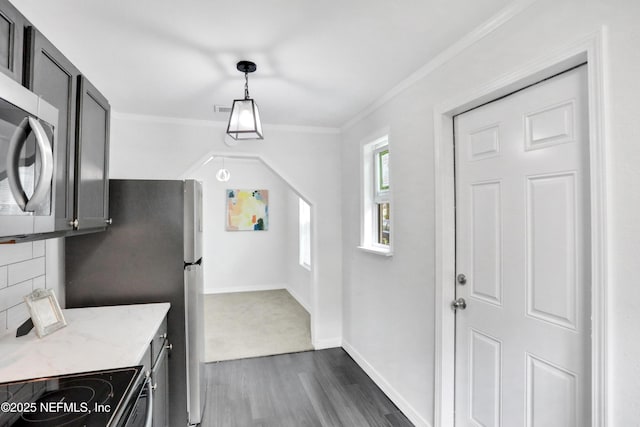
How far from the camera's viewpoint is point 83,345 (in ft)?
4.98

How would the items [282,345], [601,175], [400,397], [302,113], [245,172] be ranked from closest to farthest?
[601,175], [400,397], [302,113], [282,345], [245,172]

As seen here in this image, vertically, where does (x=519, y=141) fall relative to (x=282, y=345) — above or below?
above

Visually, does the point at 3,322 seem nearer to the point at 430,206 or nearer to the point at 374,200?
the point at 430,206

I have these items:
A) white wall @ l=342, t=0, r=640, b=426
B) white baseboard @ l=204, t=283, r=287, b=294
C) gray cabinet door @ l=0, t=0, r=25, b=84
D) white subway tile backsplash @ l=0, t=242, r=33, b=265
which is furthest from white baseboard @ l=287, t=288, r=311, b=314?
gray cabinet door @ l=0, t=0, r=25, b=84

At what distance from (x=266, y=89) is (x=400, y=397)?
2561 mm

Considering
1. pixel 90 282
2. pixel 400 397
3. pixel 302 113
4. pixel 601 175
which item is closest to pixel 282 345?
pixel 400 397

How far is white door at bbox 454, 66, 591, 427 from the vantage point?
1350 mm

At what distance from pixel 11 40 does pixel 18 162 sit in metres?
0.46

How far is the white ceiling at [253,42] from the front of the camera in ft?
5.13

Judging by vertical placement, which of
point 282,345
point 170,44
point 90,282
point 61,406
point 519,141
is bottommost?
point 282,345

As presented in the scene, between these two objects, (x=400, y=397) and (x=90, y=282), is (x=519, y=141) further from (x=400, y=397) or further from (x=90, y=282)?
(x=90, y=282)

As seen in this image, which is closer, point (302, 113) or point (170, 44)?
point (170, 44)

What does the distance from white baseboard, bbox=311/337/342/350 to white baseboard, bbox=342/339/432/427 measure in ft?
0.57

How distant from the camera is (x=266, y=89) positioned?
2570 mm
